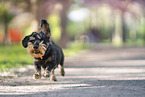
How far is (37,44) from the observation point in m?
6.84

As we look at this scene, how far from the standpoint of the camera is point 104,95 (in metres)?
6.24

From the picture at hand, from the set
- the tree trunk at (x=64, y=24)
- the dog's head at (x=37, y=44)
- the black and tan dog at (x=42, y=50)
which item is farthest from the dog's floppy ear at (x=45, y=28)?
the tree trunk at (x=64, y=24)

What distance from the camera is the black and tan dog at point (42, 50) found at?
6875mm

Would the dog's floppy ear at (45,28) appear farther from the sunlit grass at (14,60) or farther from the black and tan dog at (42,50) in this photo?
the sunlit grass at (14,60)

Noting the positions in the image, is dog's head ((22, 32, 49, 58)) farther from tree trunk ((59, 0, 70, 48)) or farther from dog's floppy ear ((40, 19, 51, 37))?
tree trunk ((59, 0, 70, 48))

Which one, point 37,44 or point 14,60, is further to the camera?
point 14,60

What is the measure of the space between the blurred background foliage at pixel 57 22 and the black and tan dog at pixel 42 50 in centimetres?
574

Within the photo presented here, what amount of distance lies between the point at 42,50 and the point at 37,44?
18 cm

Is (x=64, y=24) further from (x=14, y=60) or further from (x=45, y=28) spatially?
(x=45, y=28)

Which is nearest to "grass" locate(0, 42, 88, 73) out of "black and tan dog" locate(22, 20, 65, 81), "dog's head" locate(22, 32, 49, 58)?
"black and tan dog" locate(22, 20, 65, 81)

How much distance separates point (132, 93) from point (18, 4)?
23669 mm

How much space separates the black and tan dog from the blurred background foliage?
18.8 feet

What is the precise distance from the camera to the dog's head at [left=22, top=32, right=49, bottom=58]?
682 cm

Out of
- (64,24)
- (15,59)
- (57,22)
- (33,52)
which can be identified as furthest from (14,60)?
(57,22)
